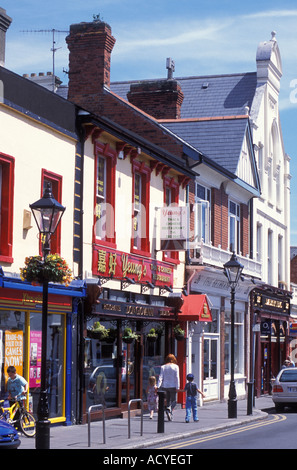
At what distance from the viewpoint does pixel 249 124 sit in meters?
38.5

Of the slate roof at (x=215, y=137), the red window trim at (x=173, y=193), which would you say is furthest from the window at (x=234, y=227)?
the red window trim at (x=173, y=193)

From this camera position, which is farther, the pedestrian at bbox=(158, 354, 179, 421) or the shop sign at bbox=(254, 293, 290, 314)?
the shop sign at bbox=(254, 293, 290, 314)

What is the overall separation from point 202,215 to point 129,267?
740 centimetres

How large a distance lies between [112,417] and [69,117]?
8.17 m

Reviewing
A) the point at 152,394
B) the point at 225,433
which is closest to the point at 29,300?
the point at 225,433

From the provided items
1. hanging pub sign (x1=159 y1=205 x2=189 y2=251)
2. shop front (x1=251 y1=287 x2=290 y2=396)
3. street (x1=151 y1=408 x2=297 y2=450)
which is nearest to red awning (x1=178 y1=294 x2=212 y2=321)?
hanging pub sign (x1=159 y1=205 x2=189 y2=251)

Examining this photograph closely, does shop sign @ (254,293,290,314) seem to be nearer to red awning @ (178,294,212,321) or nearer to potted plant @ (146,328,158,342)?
red awning @ (178,294,212,321)

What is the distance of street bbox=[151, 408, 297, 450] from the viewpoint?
17.9 meters

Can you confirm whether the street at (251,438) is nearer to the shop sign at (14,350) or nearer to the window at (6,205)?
the shop sign at (14,350)

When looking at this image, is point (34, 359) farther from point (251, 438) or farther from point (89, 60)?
point (89, 60)

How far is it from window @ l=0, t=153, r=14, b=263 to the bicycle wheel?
130 inches

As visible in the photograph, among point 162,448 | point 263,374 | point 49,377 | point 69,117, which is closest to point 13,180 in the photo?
point 69,117

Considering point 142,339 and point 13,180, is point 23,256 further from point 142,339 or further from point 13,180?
point 142,339

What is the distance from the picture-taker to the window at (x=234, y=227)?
3641 cm
